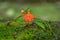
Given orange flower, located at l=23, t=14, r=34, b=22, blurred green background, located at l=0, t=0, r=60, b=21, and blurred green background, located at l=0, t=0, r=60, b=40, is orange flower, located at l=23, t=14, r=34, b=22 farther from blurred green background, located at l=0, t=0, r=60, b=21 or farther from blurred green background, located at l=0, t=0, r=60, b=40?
blurred green background, located at l=0, t=0, r=60, b=21

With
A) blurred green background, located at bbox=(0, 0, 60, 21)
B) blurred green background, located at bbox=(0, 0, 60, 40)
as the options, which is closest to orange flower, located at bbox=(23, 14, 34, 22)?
blurred green background, located at bbox=(0, 0, 60, 40)

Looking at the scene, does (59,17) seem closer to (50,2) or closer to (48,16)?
(48,16)

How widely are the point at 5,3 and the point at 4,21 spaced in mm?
474

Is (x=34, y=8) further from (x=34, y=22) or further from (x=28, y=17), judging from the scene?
(x=28, y=17)

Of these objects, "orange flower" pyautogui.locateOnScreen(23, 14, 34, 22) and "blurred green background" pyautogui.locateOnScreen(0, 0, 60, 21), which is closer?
"orange flower" pyautogui.locateOnScreen(23, 14, 34, 22)

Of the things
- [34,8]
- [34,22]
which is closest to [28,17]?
[34,22]

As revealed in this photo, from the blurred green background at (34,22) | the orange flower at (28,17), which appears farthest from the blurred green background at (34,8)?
the orange flower at (28,17)

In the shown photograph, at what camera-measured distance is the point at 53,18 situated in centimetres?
279

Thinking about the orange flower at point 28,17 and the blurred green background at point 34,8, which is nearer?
the orange flower at point 28,17

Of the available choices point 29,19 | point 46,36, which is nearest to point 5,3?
point 29,19

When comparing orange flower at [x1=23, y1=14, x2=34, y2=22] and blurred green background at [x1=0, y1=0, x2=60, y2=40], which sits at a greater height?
orange flower at [x1=23, y1=14, x2=34, y2=22]

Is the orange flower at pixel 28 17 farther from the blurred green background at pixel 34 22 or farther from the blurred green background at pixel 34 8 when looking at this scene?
the blurred green background at pixel 34 8

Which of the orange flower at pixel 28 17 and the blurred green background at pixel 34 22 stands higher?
the orange flower at pixel 28 17

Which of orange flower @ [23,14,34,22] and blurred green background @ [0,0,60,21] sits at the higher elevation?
orange flower @ [23,14,34,22]
